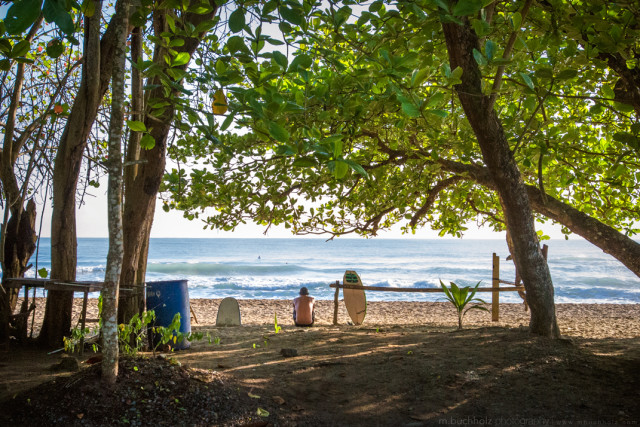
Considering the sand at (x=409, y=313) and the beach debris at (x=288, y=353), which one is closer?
the beach debris at (x=288, y=353)

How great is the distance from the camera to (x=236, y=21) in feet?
5.69

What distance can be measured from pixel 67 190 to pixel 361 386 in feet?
12.1

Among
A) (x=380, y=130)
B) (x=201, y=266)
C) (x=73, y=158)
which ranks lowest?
(x=201, y=266)

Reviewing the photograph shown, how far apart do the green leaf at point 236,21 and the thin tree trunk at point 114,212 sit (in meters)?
1.26

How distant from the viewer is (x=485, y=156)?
4.46 m

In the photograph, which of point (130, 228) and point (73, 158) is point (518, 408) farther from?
point (73, 158)

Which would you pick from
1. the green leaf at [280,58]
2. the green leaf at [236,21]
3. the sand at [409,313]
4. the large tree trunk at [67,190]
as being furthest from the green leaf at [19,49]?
the sand at [409,313]

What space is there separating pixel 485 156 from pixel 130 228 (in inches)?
151

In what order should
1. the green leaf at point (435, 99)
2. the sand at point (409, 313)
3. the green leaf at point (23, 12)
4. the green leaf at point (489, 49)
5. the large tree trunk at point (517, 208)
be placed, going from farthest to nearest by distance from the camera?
the sand at point (409, 313), the large tree trunk at point (517, 208), the green leaf at point (489, 49), the green leaf at point (435, 99), the green leaf at point (23, 12)

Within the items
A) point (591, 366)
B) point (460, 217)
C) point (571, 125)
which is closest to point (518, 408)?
point (591, 366)

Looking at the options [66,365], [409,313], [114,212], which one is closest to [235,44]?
[114,212]

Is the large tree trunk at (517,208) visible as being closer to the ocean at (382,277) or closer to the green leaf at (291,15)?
the green leaf at (291,15)

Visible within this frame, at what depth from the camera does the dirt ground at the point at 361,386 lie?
8.76 feet

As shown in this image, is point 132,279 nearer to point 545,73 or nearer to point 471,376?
point 471,376
